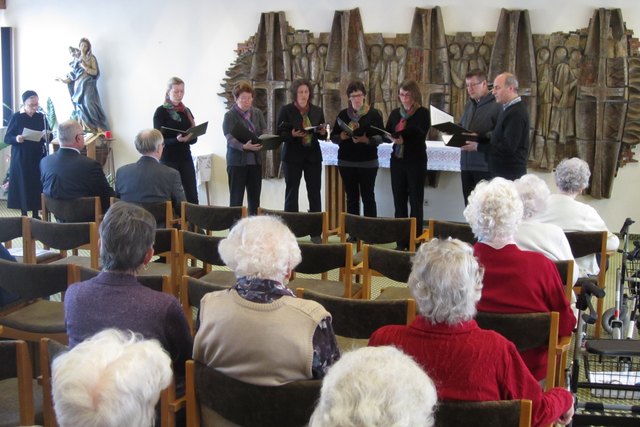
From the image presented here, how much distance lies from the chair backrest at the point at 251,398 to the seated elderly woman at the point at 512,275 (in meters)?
1.01

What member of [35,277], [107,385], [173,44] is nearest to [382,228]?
[35,277]

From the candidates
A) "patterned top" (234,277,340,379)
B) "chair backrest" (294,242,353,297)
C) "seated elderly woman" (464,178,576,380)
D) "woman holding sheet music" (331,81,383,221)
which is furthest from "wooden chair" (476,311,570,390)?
"woman holding sheet music" (331,81,383,221)

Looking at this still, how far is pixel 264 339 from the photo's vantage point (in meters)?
2.02

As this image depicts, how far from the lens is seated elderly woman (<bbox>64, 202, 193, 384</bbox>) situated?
2275mm

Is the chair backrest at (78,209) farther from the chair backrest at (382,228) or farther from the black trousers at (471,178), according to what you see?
the black trousers at (471,178)

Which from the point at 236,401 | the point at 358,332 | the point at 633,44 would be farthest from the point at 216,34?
the point at 236,401

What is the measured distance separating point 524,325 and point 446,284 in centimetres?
59

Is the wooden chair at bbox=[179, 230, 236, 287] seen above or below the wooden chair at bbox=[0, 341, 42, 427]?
above

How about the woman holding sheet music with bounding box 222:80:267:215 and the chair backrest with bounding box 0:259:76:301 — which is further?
the woman holding sheet music with bounding box 222:80:267:215

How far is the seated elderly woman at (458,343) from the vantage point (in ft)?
6.22

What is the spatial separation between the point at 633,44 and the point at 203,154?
498 centimetres

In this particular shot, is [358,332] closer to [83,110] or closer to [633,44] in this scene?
[633,44]

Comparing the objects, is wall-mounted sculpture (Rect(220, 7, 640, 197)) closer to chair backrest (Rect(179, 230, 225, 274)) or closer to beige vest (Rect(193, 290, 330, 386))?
chair backrest (Rect(179, 230, 225, 274))

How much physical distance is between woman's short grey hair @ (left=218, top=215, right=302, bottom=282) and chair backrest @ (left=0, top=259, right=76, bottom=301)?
43.0 inches
